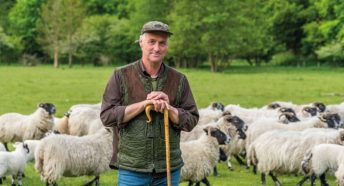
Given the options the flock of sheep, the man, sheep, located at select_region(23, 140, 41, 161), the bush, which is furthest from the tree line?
the man

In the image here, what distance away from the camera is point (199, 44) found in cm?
6297

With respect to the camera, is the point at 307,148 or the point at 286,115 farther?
the point at 286,115

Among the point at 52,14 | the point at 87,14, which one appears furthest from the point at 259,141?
the point at 87,14

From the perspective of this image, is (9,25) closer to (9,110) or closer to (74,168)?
(9,110)

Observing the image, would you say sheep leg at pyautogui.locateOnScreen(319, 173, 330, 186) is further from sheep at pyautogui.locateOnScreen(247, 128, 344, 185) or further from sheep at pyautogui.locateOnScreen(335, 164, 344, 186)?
sheep at pyautogui.locateOnScreen(335, 164, 344, 186)

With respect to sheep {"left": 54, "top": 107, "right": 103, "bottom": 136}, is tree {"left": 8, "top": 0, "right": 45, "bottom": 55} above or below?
above

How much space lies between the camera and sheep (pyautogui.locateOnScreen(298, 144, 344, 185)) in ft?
36.5

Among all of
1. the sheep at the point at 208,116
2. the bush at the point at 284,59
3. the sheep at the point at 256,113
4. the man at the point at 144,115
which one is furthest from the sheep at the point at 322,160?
the bush at the point at 284,59

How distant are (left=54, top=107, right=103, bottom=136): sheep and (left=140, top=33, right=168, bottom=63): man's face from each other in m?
10.4

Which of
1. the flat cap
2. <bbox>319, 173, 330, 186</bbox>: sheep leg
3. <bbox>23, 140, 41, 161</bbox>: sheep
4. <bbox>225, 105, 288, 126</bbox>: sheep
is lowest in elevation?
<bbox>319, 173, 330, 186</bbox>: sheep leg

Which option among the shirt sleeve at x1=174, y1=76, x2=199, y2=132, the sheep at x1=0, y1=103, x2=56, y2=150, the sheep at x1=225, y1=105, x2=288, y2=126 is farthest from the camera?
the sheep at x1=225, y1=105, x2=288, y2=126

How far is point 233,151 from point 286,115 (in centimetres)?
170

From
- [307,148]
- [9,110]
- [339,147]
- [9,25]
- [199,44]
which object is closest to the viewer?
[339,147]

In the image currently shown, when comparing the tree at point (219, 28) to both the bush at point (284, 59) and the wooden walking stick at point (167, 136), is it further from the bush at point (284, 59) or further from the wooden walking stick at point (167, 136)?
the wooden walking stick at point (167, 136)
